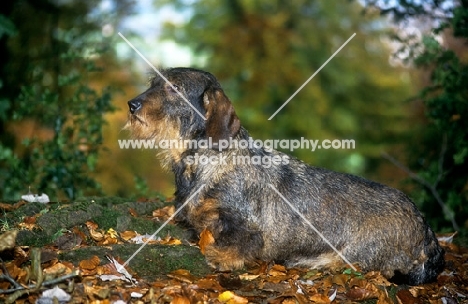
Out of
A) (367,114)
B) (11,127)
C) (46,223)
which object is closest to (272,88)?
(367,114)

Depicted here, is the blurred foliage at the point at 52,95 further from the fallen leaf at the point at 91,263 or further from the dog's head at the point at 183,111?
the fallen leaf at the point at 91,263

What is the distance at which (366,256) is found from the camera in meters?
5.45

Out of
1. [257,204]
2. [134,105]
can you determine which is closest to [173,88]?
[134,105]

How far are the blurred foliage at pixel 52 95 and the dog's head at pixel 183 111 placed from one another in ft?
12.4

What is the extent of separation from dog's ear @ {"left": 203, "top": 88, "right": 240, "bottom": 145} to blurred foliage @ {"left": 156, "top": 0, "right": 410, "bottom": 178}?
27.3 feet

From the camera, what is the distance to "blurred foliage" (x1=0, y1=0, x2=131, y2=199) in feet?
29.1

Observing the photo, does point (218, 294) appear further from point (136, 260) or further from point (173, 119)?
point (173, 119)

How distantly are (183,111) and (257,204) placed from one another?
1270 millimetres

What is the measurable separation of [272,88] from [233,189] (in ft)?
29.6

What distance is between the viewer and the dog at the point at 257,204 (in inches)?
209

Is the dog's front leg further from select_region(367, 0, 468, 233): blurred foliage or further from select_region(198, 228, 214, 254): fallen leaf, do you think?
select_region(367, 0, 468, 233): blurred foliage

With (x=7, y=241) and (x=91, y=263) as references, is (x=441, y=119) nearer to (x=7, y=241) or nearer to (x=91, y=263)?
(x=91, y=263)

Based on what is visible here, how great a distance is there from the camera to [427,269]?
5570mm

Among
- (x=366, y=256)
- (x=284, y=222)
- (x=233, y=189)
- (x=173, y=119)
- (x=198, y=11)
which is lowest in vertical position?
(x=366, y=256)
